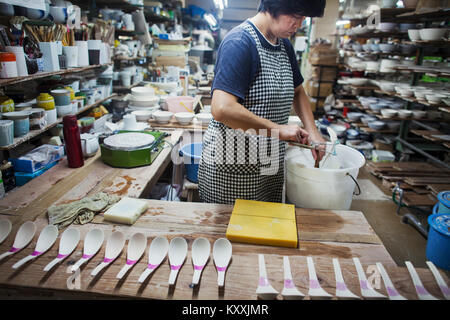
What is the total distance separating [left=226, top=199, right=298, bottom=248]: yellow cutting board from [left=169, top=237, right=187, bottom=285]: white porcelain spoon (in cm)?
20

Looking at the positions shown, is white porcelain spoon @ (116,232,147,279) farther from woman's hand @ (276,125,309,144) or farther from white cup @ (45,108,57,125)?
white cup @ (45,108,57,125)

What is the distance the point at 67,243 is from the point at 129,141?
0.93 meters

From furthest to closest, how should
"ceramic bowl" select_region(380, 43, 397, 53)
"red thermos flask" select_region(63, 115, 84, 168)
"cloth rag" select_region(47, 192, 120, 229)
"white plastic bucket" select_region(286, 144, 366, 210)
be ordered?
"ceramic bowl" select_region(380, 43, 397, 53), "red thermos flask" select_region(63, 115, 84, 168), "white plastic bucket" select_region(286, 144, 366, 210), "cloth rag" select_region(47, 192, 120, 229)

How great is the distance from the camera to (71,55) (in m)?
2.30

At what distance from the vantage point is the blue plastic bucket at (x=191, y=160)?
2299mm

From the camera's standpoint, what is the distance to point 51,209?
1382 mm

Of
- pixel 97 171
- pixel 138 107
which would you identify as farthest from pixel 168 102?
pixel 97 171

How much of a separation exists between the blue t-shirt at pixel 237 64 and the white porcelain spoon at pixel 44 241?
0.93m

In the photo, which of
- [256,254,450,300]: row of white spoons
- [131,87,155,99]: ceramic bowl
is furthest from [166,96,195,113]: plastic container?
[256,254,450,300]: row of white spoons

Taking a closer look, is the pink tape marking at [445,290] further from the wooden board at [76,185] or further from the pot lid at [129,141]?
the pot lid at [129,141]

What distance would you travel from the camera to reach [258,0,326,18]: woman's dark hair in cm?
135

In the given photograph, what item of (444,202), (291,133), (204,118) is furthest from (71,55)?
(444,202)

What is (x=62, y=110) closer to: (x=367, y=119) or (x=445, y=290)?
(x=445, y=290)
